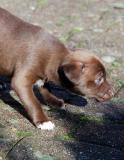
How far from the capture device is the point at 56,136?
15.9 feet

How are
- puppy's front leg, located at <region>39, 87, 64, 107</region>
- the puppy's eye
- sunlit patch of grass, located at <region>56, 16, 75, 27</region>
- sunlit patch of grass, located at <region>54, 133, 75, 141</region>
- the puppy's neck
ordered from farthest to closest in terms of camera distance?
1. sunlit patch of grass, located at <region>56, 16, 75, 27</region>
2. puppy's front leg, located at <region>39, 87, 64, 107</region>
3. the puppy's eye
4. the puppy's neck
5. sunlit patch of grass, located at <region>54, 133, 75, 141</region>

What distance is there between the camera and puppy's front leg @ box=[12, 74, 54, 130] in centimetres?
496

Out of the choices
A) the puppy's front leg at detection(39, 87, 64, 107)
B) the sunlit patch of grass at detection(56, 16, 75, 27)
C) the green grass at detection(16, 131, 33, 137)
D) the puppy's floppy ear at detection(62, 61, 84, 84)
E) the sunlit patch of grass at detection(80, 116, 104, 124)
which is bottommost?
the sunlit patch of grass at detection(56, 16, 75, 27)

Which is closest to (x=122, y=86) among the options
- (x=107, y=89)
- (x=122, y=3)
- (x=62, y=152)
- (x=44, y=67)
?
(x=107, y=89)

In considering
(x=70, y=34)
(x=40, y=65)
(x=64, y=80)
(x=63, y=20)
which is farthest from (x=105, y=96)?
(x=63, y=20)

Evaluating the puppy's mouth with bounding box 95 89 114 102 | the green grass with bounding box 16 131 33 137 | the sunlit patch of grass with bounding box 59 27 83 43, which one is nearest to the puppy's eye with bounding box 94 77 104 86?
the puppy's mouth with bounding box 95 89 114 102

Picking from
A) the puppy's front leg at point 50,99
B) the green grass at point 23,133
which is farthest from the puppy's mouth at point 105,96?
the green grass at point 23,133

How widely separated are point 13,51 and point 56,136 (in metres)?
1.12

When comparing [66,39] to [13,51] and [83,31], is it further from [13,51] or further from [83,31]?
[13,51]

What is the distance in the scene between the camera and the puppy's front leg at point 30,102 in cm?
496

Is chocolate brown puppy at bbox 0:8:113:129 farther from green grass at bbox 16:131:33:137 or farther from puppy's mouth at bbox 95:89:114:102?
green grass at bbox 16:131:33:137

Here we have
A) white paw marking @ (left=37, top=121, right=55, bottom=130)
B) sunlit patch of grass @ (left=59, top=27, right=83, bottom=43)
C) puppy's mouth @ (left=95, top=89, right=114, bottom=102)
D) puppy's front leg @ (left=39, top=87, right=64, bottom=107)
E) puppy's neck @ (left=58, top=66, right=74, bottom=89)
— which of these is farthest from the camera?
sunlit patch of grass @ (left=59, top=27, right=83, bottom=43)

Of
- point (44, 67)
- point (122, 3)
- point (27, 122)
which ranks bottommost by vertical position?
point (122, 3)

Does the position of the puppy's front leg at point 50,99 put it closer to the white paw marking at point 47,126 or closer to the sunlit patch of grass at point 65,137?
the white paw marking at point 47,126
